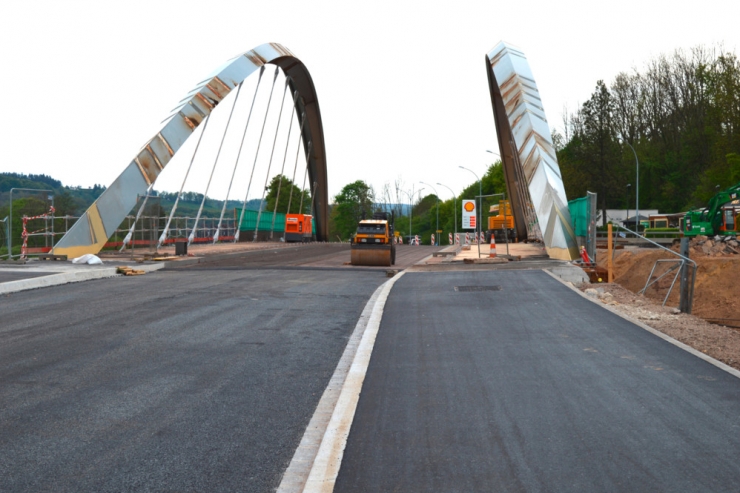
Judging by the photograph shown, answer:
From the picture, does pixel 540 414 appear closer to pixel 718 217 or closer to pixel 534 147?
pixel 534 147

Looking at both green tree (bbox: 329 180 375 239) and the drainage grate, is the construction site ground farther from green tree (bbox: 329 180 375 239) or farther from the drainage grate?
green tree (bbox: 329 180 375 239)

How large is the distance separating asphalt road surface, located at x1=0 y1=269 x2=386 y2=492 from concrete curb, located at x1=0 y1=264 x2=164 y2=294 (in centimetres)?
173

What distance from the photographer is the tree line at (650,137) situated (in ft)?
241

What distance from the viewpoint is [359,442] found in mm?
4824

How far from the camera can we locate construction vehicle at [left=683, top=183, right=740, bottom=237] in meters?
40.1

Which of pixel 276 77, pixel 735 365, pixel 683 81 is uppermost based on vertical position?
pixel 683 81

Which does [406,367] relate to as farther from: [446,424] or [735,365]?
[735,365]

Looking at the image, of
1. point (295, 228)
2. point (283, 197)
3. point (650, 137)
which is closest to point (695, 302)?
point (295, 228)

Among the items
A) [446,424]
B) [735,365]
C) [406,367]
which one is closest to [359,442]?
[446,424]

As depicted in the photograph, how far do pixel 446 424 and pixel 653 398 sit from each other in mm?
1955

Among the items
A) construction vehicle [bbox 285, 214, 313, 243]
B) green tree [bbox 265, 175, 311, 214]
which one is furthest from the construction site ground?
green tree [bbox 265, 175, 311, 214]

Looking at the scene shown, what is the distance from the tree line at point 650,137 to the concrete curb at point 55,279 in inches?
2490

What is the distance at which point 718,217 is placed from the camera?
41719mm

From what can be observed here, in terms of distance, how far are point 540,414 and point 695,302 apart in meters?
17.9
